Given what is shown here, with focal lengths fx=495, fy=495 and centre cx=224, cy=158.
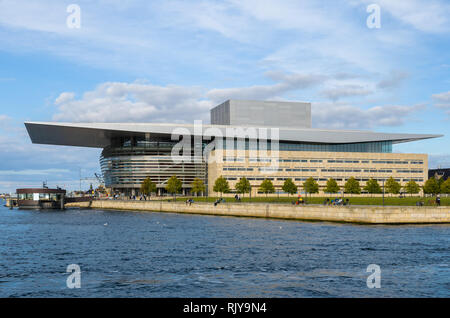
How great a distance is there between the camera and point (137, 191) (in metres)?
121

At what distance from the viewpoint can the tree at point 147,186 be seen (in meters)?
110

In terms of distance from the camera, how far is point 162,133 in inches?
4360

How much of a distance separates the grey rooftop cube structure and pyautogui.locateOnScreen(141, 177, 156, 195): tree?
29.2 m

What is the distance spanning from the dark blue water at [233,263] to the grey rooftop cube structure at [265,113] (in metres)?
94.0

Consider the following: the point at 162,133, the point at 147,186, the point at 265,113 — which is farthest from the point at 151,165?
the point at 265,113

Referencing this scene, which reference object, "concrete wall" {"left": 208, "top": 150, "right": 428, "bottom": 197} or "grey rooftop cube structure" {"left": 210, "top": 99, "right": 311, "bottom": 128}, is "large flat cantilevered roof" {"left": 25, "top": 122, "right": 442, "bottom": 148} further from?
"grey rooftop cube structure" {"left": 210, "top": 99, "right": 311, "bottom": 128}

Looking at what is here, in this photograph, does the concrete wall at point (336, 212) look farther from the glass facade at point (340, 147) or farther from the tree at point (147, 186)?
the glass facade at point (340, 147)

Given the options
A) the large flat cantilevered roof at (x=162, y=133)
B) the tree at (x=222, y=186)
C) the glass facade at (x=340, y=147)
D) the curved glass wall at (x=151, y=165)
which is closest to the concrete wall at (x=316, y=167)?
the glass facade at (x=340, y=147)

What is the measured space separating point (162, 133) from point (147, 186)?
12.3m

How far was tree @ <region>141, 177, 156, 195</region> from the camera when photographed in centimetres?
11050

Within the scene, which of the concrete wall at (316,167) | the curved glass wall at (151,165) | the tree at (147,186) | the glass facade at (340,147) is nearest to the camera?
the concrete wall at (316,167)

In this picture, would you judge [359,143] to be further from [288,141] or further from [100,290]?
[100,290]
